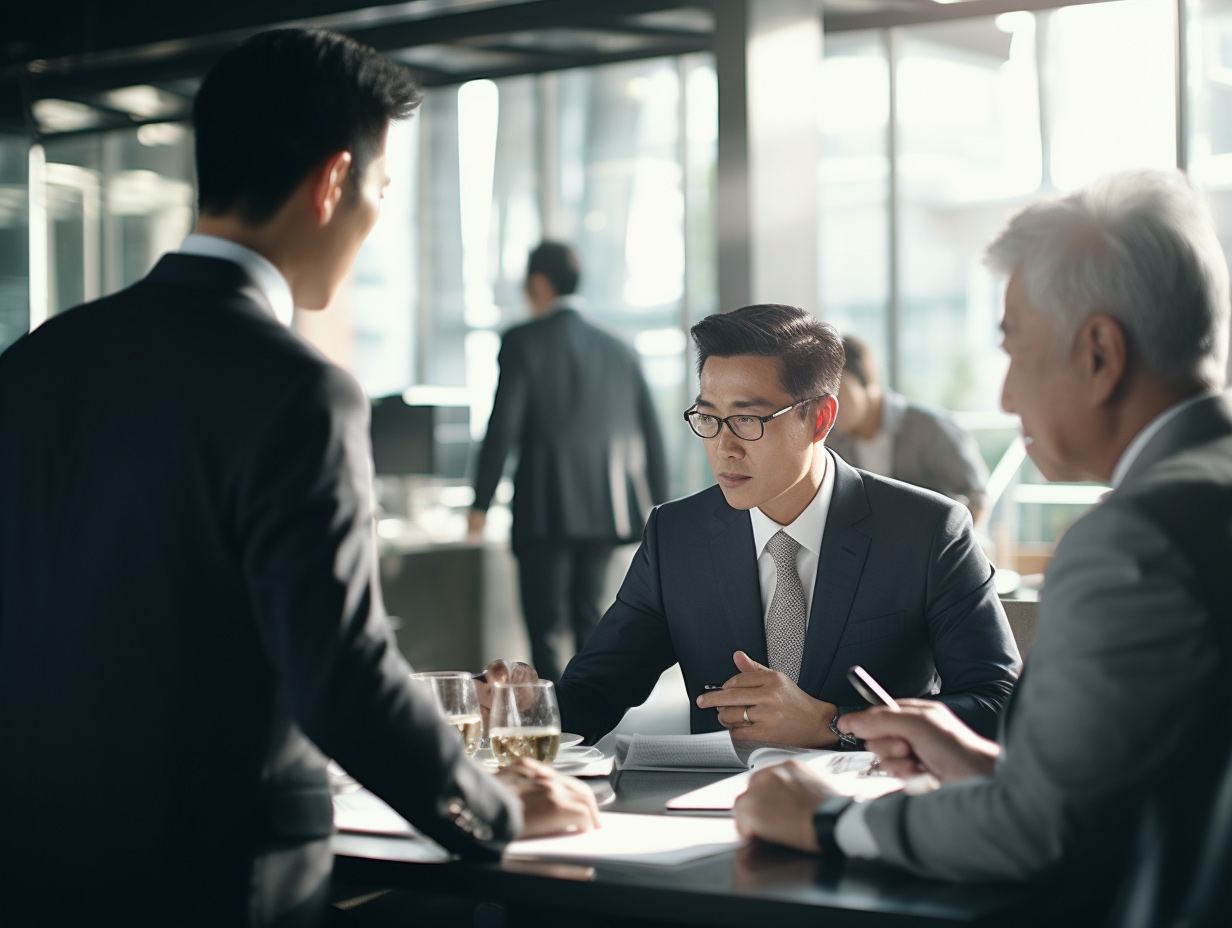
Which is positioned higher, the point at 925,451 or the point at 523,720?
the point at 925,451

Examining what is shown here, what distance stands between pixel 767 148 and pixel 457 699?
11.7ft

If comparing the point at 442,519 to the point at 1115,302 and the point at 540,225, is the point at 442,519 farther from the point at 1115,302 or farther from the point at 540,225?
the point at 1115,302

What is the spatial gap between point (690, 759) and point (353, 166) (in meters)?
1.03

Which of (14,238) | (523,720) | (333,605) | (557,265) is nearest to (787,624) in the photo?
(523,720)

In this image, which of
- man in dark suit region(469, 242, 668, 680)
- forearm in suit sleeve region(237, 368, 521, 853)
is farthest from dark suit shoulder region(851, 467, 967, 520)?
man in dark suit region(469, 242, 668, 680)

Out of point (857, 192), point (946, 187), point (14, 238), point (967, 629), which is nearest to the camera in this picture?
point (967, 629)

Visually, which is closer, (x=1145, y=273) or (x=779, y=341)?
(x=1145, y=273)

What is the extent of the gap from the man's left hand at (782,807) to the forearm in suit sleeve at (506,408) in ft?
14.7

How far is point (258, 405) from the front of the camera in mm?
1303

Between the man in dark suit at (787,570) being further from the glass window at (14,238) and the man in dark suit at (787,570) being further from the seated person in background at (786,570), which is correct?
the glass window at (14,238)

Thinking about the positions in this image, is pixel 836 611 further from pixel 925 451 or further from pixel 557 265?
pixel 557 265

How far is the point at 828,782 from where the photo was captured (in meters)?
1.70

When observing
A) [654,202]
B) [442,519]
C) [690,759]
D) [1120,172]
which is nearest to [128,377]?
[690,759]

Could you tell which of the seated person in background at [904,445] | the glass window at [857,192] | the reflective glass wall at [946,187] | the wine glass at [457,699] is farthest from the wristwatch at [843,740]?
the glass window at [857,192]
